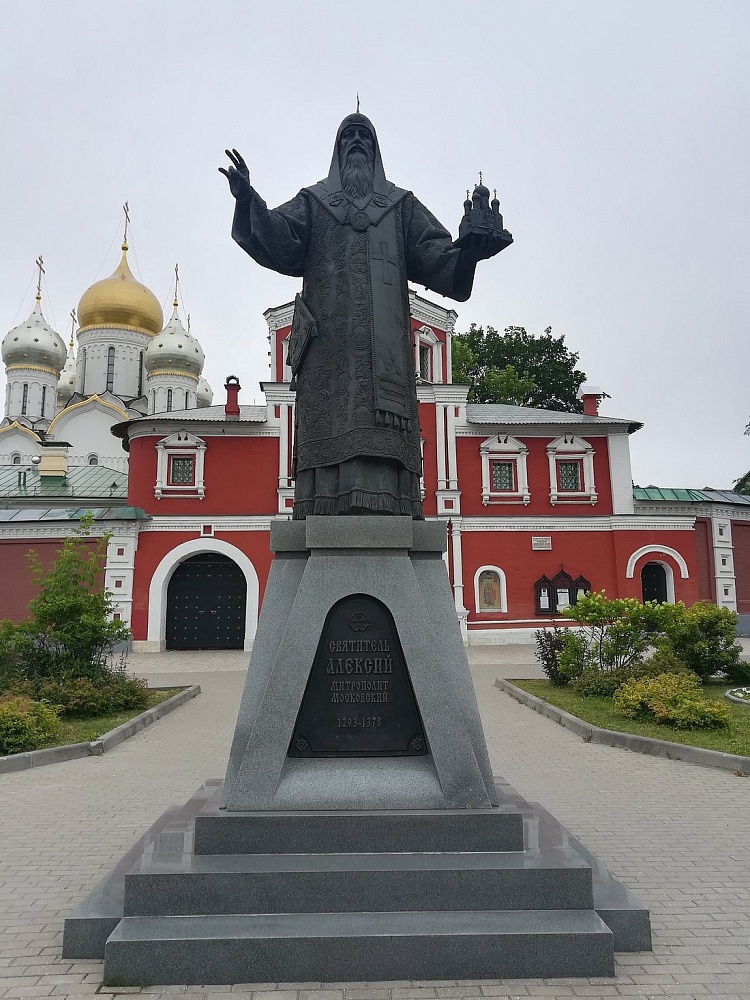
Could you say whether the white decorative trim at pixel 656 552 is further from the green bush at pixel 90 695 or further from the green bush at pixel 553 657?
the green bush at pixel 90 695

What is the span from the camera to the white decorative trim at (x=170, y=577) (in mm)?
20312

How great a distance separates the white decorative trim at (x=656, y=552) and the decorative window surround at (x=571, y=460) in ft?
6.66

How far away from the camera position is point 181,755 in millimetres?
7746

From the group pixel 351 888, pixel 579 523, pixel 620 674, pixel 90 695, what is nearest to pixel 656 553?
pixel 579 523

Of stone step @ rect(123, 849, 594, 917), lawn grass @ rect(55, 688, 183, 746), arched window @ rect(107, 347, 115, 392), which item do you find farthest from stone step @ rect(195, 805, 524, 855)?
arched window @ rect(107, 347, 115, 392)

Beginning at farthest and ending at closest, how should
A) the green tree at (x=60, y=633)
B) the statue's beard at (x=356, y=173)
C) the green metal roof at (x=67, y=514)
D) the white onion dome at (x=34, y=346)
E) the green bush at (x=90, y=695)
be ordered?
the white onion dome at (x=34, y=346)
the green metal roof at (x=67, y=514)
the green tree at (x=60, y=633)
the green bush at (x=90, y=695)
the statue's beard at (x=356, y=173)

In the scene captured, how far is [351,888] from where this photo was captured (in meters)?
3.11

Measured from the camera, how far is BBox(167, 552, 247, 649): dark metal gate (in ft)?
68.7

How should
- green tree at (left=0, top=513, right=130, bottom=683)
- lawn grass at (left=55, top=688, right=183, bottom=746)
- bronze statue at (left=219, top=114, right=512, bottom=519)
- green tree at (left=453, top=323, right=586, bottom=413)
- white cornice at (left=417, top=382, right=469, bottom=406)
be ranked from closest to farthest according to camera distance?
bronze statue at (left=219, top=114, right=512, bottom=519), lawn grass at (left=55, top=688, right=183, bottom=746), green tree at (left=0, top=513, right=130, bottom=683), white cornice at (left=417, top=382, right=469, bottom=406), green tree at (left=453, top=323, right=586, bottom=413)

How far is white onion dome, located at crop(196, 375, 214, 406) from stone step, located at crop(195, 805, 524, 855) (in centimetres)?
3853

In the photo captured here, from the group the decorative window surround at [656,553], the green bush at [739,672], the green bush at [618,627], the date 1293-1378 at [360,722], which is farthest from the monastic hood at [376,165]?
the decorative window surround at [656,553]

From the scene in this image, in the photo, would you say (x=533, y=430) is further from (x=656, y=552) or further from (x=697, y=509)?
(x=697, y=509)

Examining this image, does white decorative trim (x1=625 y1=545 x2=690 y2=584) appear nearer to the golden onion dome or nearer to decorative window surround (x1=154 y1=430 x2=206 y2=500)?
decorative window surround (x1=154 y1=430 x2=206 y2=500)

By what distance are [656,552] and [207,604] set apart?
13.8 meters
